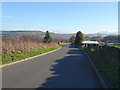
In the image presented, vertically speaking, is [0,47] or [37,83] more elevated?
[0,47]

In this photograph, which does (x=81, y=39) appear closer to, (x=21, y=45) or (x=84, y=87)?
(x=21, y=45)

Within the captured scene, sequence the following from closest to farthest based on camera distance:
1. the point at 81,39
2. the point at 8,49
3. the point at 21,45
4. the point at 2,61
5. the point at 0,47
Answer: the point at 2,61 < the point at 0,47 < the point at 8,49 < the point at 21,45 < the point at 81,39

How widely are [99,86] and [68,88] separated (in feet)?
4.37

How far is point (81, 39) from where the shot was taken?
71.6 m

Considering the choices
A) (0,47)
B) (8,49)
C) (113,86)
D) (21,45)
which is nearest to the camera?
(113,86)

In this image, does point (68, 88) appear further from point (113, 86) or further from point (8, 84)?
point (8, 84)

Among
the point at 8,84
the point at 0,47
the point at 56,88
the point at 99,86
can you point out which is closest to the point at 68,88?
the point at 56,88

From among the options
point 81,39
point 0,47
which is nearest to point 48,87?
point 0,47

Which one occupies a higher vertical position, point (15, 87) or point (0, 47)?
point (0, 47)

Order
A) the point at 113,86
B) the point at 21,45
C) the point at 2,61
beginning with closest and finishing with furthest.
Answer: the point at 113,86
the point at 2,61
the point at 21,45

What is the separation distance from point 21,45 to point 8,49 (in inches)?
163

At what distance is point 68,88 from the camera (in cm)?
728

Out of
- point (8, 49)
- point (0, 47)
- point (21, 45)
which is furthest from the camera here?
point (21, 45)

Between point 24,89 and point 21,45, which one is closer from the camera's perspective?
point 24,89
